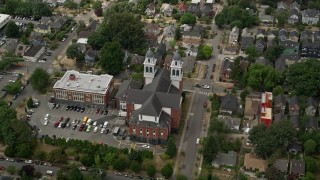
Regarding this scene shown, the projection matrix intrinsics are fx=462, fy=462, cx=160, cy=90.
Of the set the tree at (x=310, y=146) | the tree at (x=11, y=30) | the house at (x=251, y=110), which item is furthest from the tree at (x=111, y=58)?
the tree at (x=310, y=146)

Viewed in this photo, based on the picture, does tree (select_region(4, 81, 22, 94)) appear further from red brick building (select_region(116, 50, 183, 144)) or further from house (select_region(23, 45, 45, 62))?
red brick building (select_region(116, 50, 183, 144))

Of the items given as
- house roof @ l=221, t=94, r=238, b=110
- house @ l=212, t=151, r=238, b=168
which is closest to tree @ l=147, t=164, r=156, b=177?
house @ l=212, t=151, r=238, b=168

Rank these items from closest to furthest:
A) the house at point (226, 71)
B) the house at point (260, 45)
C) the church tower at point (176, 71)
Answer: the church tower at point (176, 71), the house at point (226, 71), the house at point (260, 45)

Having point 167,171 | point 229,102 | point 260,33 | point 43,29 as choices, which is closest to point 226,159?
point 167,171

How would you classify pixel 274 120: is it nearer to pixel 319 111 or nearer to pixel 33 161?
pixel 319 111

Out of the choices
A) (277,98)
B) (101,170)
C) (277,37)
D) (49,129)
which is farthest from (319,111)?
(49,129)

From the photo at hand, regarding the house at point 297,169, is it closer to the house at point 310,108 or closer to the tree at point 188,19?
the house at point 310,108

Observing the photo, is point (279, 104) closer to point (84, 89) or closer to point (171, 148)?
point (171, 148)
